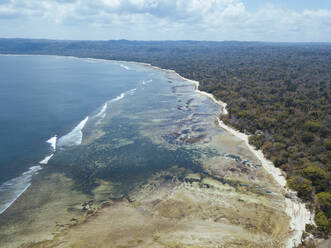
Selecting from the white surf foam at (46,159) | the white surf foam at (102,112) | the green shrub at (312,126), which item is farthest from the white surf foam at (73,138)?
the green shrub at (312,126)

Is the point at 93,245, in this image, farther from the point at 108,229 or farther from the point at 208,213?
the point at 208,213

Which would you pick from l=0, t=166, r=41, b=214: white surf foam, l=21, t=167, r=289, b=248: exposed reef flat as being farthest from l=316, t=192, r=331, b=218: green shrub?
l=0, t=166, r=41, b=214: white surf foam

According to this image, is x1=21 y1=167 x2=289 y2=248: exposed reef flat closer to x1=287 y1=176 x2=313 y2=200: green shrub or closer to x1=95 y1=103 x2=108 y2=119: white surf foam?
x1=287 y1=176 x2=313 y2=200: green shrub

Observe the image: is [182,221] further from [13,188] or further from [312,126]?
[312,126]

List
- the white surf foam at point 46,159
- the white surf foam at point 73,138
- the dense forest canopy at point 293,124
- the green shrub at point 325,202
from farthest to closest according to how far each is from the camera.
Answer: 1. the white surf foam at point 73,138
2. the white surf foam at point 46,159
3. the dense forest canopy at point 293,124
4. the green shrub at point 325,202

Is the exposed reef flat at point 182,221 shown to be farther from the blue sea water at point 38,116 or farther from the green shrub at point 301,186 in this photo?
the blue sea water at point 38,116

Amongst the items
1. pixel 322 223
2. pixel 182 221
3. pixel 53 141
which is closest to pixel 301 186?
pixel 322 223

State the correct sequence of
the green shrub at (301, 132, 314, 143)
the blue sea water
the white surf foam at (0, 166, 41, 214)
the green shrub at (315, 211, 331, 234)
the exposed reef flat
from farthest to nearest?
the green shrub at (301, 132, 314, 143) < the blue sea water < the white surf foam at (0, 166, 41, 214) < the green shrub at (315, 211, 331, 234) < the exposed reef flat
